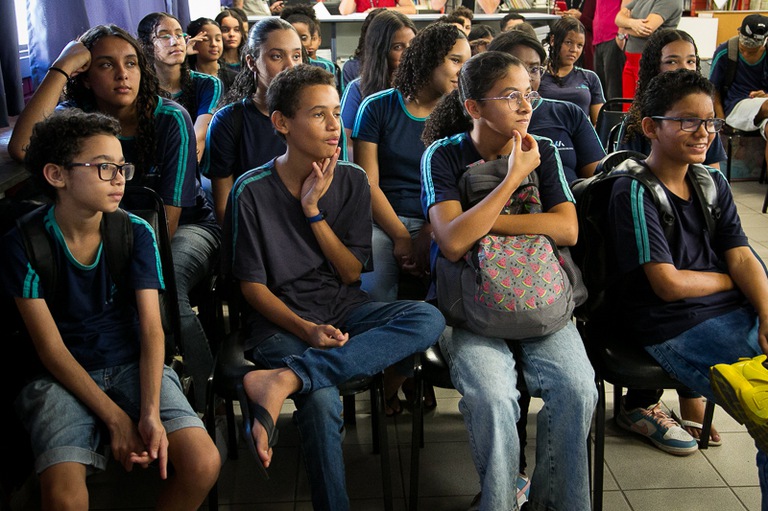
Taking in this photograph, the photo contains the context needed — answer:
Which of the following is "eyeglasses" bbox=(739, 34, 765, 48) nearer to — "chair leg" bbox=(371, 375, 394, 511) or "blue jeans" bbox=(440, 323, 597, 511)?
"blue jeans" bbox=(440, 323, 597, 511)

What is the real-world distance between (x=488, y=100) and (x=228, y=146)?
92 centimetres

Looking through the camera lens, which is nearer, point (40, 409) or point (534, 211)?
point (40, 409)

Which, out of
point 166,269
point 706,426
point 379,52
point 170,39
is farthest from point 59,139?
point 706,426

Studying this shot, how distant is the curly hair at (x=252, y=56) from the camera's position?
8.50 feet

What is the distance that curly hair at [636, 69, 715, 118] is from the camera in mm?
1926

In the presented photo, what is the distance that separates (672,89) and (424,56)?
2.94ft

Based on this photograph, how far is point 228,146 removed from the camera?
2438 millimetres

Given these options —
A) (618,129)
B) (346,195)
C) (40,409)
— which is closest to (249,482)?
(40,409)

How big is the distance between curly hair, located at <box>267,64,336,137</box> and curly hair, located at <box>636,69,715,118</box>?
0.87 m

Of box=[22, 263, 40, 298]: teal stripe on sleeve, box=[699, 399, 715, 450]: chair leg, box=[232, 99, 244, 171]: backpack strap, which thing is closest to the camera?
box=[22, 263, 40, 298]: teal stripe on sleeve

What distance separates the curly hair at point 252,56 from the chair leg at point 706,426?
1.77m

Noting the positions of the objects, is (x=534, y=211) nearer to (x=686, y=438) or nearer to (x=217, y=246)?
(x=686, y=438)

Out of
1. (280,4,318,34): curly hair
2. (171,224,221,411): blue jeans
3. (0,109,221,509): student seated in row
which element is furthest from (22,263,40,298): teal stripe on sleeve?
(280,4,318,34): curly hair

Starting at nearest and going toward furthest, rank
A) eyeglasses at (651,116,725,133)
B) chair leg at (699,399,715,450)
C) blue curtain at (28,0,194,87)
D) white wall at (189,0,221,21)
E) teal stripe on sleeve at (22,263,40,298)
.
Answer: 1. teal stripe on sleeve at (22,263,40,298)
2. eyeglasses at (651,116,725,133)
3. chair leg at (699,399,715,450)
4. blue curtain at (28,0,194,87)
5. white wall at (189,0,221,21)
